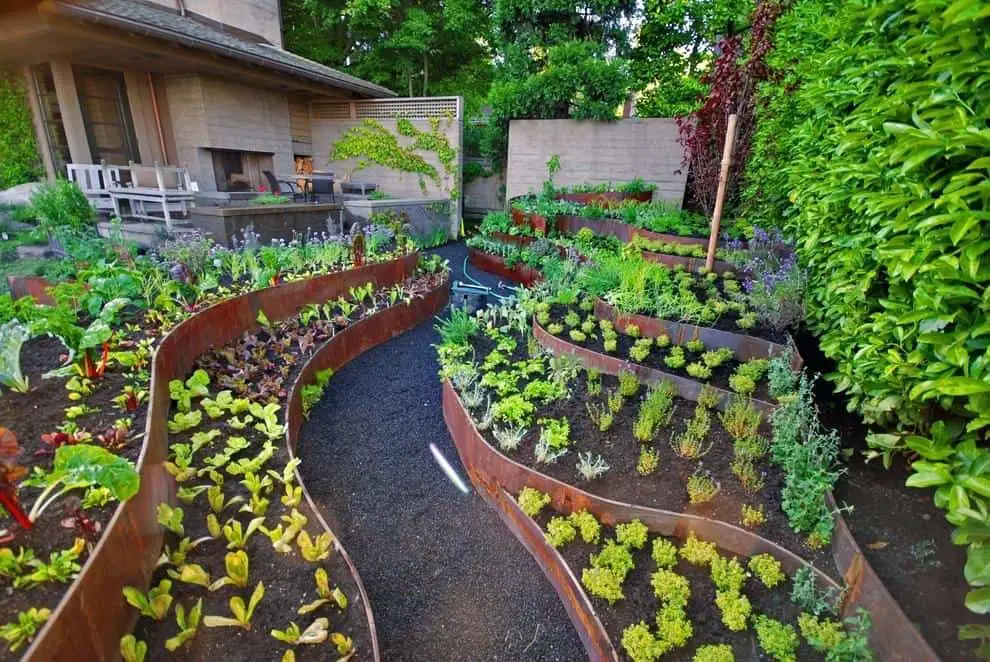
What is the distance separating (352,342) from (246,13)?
35.4 ft

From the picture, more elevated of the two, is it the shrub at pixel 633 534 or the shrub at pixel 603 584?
the shrub at pixel 633 534

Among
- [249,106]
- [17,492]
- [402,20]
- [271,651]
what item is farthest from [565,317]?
[402,20]

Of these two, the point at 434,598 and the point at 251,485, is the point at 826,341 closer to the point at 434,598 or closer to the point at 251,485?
the point at 434,598

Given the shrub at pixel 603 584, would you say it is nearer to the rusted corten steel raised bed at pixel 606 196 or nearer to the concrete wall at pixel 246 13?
the rusted corten steel raised bed at pixel 606 196

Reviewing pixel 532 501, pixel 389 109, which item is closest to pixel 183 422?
pixel 532 501

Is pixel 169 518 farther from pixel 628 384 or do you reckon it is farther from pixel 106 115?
pixel 106 115

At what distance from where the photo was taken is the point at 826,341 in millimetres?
2508

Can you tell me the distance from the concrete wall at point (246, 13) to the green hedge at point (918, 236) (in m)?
12.1

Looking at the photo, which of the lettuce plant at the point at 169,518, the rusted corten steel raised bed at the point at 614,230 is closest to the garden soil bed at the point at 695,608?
the lettuce plant at the point at 169,518

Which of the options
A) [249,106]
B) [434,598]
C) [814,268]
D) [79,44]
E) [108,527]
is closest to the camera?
[108,527]

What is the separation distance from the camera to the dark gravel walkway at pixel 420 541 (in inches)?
81.3

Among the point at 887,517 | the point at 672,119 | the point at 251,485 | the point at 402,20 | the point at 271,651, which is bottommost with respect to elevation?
the point at 271,651

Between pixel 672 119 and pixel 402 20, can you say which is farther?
pixel 402 20

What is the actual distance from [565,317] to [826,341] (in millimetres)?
2073
